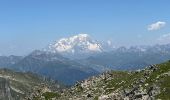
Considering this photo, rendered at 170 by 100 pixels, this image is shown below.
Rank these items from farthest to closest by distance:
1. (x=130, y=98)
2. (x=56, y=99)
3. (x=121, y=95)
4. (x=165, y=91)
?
(x=56, y=99)
(x=121, y=95)
(x=130, y=98)
(x=165, y=91)

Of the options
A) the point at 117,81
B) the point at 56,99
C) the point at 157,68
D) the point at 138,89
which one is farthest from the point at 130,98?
the point at 56,99

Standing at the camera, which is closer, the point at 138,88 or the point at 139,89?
the point at 139,89

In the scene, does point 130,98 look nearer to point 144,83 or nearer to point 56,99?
point 144,83

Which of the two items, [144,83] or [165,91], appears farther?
[144,83]

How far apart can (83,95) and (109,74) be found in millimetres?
24394

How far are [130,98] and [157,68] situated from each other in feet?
55.0

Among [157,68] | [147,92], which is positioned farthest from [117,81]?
[147,92]

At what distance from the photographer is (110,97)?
262ft

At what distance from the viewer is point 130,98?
72.4 metres

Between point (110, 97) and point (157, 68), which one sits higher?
point (157, 68)

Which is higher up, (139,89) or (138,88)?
(138,88)

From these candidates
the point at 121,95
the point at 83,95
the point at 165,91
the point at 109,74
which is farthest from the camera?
the point at 109,74

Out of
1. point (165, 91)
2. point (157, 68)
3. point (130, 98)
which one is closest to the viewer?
point (165, 91)

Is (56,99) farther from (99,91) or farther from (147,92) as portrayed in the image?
(147,92)
